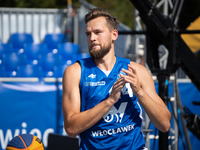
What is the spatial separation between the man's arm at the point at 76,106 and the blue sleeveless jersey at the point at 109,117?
0.22 feet

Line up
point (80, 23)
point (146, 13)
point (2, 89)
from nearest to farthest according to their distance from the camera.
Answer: point (146, 13) → point (2, 89) → point (80, 23)

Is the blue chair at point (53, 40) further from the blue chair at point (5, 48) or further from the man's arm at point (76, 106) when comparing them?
the man's arm at point (76, 106)

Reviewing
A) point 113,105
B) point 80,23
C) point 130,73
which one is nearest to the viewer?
point 130,73

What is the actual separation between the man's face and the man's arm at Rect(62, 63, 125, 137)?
212mm

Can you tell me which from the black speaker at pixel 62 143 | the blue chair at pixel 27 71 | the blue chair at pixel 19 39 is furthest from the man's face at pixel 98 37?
the blue chair at pixel 19 39

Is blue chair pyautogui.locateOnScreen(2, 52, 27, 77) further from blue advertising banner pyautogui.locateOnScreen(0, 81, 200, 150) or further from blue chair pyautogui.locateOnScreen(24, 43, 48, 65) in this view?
blue advertising banner pyautogui.locateOnScreen(0, 81, 200, 150)

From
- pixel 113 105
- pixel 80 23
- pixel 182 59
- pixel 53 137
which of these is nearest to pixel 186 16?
pixel 80 23

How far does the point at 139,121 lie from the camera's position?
7.21 feet

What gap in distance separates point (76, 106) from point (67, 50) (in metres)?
6.67

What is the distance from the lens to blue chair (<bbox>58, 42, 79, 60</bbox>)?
28.1 ft

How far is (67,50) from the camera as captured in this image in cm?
858

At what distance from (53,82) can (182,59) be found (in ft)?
7.33

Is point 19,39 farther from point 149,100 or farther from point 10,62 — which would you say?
point 149,100

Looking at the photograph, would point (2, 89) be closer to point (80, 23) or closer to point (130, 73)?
point (130, 73)
